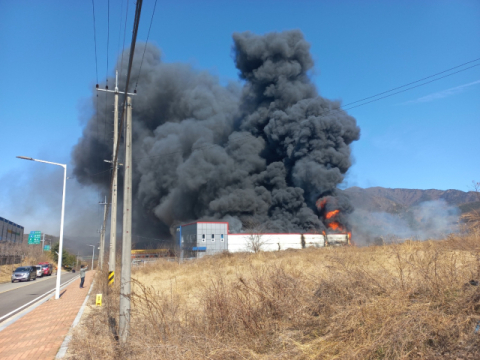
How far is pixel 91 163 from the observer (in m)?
58.1

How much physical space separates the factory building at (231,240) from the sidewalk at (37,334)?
83.1 feet

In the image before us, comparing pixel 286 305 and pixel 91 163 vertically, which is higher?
pixel 91 163

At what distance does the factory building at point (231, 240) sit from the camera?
3728cm

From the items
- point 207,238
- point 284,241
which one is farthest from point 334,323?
point 207,238

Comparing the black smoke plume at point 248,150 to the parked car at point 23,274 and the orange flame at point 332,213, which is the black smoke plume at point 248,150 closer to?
the orange flame at point 332,213

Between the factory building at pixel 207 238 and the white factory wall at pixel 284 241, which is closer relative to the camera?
the white factory wall at pixel 284 241

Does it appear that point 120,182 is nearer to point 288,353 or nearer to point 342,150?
point 342,150

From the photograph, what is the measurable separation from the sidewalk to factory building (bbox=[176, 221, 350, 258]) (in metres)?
25.3

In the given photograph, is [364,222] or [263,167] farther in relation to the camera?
[263,167]

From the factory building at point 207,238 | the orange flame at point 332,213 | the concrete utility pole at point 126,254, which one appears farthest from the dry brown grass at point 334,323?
the factory building at point 207,238

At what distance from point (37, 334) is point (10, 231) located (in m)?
80.7

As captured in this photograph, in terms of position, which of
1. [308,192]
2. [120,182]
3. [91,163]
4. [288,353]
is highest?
[91,163]

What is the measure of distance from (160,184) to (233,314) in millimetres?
50400

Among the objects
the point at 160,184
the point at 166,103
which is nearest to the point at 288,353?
the point at 160,184
